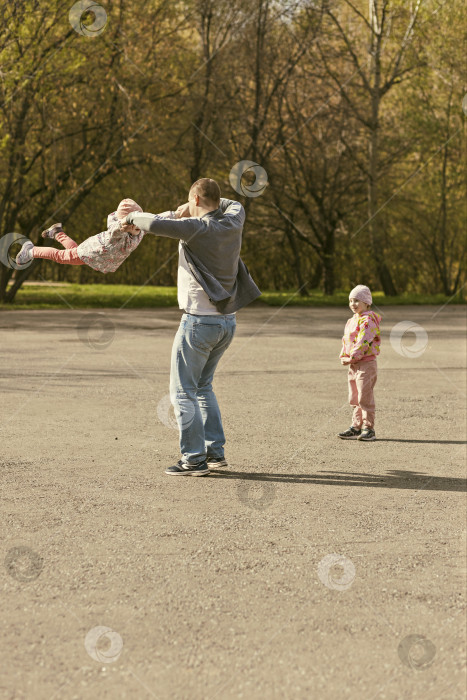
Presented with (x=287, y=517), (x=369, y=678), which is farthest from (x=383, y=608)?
(x=287, y=517)

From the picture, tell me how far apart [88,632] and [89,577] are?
603 millimetres

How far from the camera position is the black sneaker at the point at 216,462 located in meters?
6.59

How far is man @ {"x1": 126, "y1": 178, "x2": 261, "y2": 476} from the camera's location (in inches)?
241

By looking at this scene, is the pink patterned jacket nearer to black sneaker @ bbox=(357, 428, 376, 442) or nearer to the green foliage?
black sneaker @ bbox=(357, 428, 376, 442)

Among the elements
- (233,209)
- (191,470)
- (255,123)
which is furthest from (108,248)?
(255,123)

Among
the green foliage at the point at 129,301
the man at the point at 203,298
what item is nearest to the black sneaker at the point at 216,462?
the man at the point at 203,298

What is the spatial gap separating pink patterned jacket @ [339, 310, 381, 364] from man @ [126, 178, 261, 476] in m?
1.74

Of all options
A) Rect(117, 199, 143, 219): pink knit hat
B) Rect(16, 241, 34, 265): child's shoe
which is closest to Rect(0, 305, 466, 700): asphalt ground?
Rect(16, 241, 34, 265): child's shoe

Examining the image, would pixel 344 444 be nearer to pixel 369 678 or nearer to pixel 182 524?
pixel 182 524

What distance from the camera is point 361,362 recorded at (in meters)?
8.06

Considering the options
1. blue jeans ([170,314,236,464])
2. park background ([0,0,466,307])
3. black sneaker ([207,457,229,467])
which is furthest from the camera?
park background ([0,0,466,307])

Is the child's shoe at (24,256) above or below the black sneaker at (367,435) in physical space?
above

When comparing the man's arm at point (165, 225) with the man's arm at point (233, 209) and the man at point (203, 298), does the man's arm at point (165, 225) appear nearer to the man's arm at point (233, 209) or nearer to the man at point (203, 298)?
the man at point (203, 298)

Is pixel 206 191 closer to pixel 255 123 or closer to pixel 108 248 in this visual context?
pixel 108 248
